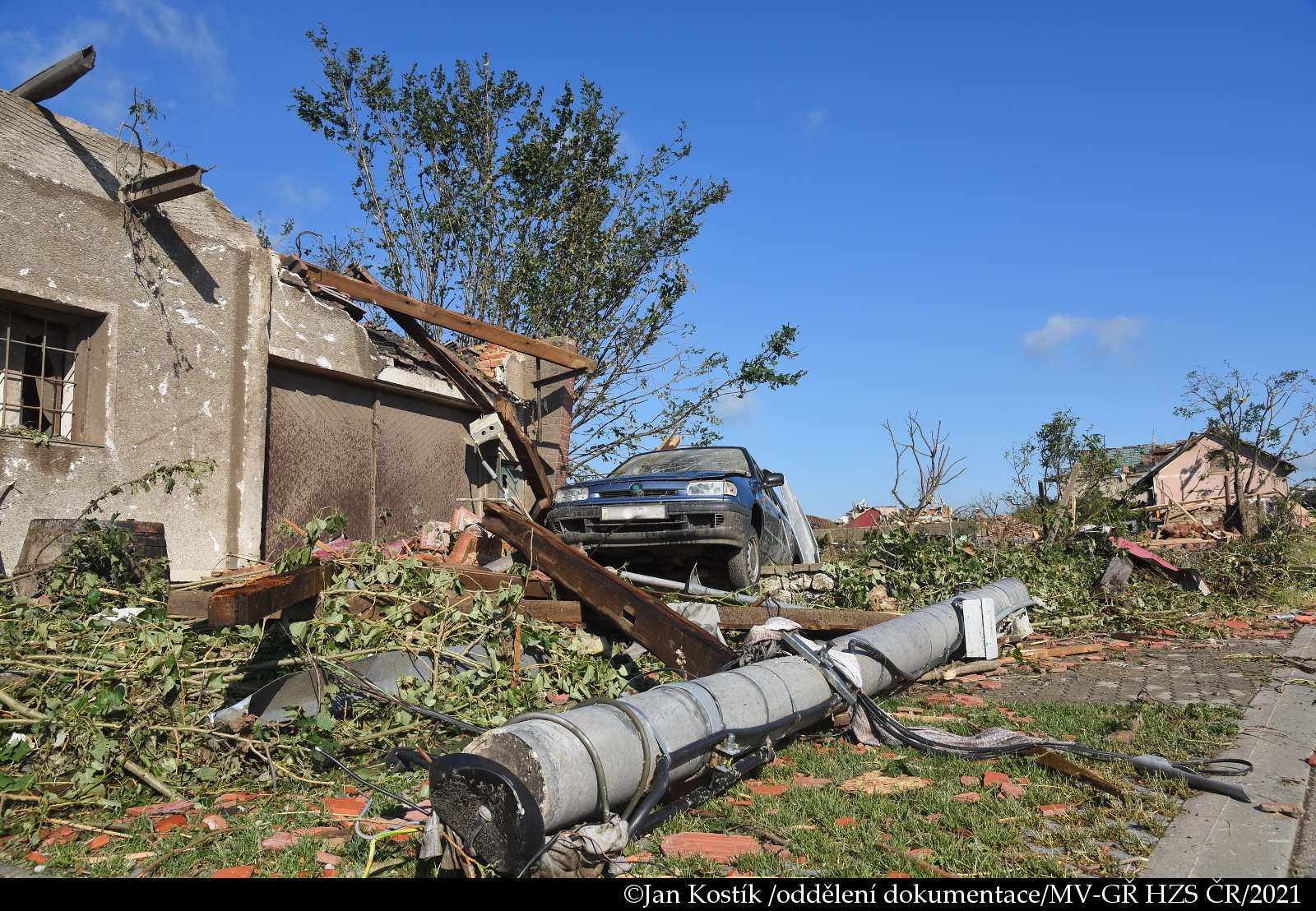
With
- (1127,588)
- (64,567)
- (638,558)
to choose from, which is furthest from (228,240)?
(1127,588)

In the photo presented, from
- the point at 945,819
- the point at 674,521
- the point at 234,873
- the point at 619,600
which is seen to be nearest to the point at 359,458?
the point at 674,521

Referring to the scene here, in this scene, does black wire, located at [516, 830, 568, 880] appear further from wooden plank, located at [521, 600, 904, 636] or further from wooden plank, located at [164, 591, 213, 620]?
wooden plank, located at [521, 600, 904, 636]

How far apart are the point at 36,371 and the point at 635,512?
16.6 feet

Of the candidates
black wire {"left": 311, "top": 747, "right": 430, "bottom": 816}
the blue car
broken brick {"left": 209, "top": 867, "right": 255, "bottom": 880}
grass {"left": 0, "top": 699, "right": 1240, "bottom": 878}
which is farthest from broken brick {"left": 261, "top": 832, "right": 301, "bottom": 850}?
the blue car

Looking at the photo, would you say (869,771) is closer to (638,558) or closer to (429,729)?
(429,729)

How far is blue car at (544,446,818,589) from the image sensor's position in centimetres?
732

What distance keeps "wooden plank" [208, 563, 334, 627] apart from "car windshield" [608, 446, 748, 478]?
4.69 m

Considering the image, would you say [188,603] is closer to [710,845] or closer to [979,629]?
[710,845]

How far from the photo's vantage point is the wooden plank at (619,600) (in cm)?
459

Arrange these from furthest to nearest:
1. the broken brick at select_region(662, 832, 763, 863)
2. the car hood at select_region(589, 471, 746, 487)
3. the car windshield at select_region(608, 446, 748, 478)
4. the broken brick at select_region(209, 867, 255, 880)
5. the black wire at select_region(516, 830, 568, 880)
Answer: the car windshield at select_region(608, 446, 748, 478)
the car hood at select_region(589, 471, 746, 487)
the broken brick at select_region(662, 832, 763, 863)
the broken brick at select_region(209, 867, 255, 880)
the black wire at select_region(516, 830, 568, 880)

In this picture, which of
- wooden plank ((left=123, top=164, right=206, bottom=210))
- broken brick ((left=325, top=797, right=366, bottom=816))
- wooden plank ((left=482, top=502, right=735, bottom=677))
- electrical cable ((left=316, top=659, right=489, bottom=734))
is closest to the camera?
Answer: broken brick ((left=325, top=797, right=366, bottom=816))

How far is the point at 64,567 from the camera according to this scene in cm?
489

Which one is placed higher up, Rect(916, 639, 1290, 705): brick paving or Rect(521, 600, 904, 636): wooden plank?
Rect(521, 600, 904, 636): wooden plank

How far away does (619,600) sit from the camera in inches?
207
